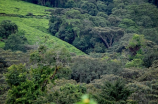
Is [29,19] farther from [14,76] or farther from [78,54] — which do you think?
[14,76]

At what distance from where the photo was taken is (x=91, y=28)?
46.7 meters

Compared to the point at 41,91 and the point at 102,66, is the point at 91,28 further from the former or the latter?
the point at 41,91

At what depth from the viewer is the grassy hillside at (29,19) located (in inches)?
1761

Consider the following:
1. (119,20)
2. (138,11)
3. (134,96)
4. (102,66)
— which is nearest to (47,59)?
(134,96)

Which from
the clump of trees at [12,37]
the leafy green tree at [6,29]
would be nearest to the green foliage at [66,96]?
the clump of trees at [12,37]

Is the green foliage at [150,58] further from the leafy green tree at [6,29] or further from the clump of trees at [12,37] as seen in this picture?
the leafy green tree at [6,29]

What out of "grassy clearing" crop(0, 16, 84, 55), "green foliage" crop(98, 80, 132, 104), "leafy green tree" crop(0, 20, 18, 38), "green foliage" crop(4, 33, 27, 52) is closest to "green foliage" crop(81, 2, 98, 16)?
"grassy clearing" crop(0, 16, 84, 55)

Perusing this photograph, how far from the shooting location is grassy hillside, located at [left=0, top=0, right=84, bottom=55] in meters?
44.7

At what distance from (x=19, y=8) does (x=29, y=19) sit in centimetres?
702

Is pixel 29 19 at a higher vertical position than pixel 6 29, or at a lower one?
higher

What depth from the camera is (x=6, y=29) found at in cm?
4050

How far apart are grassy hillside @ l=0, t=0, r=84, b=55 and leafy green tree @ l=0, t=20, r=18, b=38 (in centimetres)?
377

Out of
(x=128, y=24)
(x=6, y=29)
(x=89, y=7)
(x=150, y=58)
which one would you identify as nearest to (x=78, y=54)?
(x=6, y=29)

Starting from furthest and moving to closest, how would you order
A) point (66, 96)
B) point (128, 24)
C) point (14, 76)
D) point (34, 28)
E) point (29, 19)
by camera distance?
point (29, 19), point (128, 24), point (34, 28), point (14, 76), point (66, 96)
